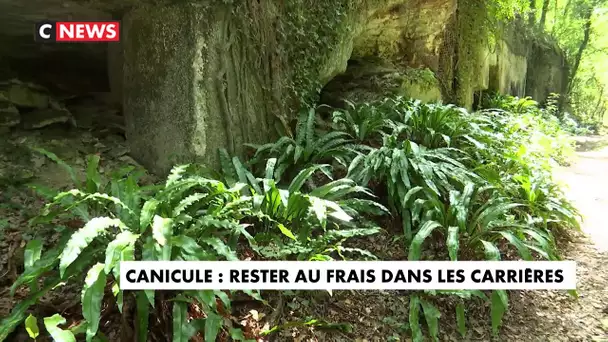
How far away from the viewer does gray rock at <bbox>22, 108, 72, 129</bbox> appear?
3.73 meters

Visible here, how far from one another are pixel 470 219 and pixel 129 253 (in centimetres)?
240

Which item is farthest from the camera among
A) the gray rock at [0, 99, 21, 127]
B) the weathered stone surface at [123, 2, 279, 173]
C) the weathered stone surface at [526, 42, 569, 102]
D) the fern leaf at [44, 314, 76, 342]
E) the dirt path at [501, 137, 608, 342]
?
the weathered stone surface at [526, 42, 569, 102]

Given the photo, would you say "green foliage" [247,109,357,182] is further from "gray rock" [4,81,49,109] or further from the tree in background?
the tree in background

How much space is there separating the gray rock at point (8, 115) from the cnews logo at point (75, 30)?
607 mm

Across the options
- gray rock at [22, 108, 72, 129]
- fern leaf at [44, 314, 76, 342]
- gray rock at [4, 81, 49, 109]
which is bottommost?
fern leaf at [44, 314, 76, 342]

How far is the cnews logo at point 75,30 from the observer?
3.74 metres

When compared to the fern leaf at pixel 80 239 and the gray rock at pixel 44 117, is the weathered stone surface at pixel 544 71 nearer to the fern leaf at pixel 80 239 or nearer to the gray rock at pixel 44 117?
the gray rock at pixel 44 117

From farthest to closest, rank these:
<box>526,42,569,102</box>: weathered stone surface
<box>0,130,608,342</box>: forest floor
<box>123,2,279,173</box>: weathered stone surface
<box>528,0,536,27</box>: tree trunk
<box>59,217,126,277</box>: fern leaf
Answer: <box>526,42,569,102</box>: weathered stone surface
<box>528,0,536,27</box>: tree trunk
<box>123,2,279,173</box>: weathered stone surface
<box>0,130,608,342</box>: forest floor
<box>59,217,126,277</box>: fern leaf

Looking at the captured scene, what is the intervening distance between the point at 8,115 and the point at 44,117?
262 millimetres

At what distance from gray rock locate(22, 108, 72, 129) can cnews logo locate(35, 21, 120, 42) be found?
2.02 ft

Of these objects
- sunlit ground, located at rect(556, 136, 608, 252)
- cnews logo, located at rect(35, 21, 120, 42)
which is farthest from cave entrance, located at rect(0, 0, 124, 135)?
sunlit ground, located at rect(556, 136, 608, 252)

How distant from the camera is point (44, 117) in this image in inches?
151

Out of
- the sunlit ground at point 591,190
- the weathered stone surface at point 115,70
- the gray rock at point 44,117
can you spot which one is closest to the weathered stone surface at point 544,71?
the sunlit ground at point 591,190

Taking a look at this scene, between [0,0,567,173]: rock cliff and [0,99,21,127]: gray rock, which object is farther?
[0,99,21,127]: gray rock
